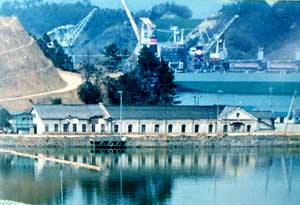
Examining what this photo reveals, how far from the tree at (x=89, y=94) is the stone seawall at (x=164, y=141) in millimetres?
1223

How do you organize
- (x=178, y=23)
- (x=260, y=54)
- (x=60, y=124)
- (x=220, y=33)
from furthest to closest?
(x=178, y=23) < (x=220, y=33) < (x=260, y=54) < (x=60, y=124)

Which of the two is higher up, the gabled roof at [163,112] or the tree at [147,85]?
the tree at [147,85]

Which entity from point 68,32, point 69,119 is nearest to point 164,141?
point 69,119

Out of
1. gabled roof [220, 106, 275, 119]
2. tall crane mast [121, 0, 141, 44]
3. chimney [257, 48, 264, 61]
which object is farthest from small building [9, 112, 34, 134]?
chimney [257, 48, 264, 61]

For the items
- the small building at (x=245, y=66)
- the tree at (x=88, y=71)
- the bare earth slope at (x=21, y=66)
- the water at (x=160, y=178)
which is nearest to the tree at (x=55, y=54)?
the tree at (x=88, y=71)

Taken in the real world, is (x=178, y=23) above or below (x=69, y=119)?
above

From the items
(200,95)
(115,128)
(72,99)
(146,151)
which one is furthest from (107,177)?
(200,95)

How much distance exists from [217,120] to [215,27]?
502 cm

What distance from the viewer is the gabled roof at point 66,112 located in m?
6.42

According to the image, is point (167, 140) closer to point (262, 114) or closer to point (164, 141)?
point (164, 141)

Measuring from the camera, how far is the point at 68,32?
11.7 m

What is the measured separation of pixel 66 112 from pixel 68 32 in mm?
5412

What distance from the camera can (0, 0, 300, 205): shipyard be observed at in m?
4.82

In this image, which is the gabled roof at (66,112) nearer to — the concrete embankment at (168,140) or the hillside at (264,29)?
the concrete embankment at (168,140)
